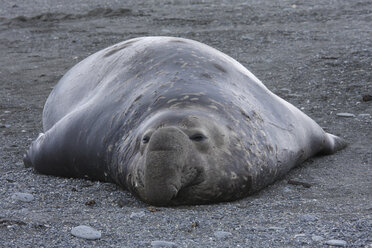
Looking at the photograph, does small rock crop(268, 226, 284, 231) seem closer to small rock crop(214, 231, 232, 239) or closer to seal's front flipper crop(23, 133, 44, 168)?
small rock crop(214, 231, 232, 239)

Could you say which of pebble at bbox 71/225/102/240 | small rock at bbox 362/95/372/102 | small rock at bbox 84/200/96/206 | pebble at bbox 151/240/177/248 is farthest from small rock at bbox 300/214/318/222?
small rock at bbox 362/95/372/102

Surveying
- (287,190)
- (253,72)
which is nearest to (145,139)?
(287,190)

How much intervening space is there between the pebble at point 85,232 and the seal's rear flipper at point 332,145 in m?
2.12

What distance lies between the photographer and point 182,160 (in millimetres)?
3344

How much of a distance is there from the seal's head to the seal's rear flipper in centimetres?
128

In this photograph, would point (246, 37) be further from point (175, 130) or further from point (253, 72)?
point (175, 130)

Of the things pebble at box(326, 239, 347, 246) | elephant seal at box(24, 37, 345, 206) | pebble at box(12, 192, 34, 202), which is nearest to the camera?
pebble at box(326, 239, 347, 246)

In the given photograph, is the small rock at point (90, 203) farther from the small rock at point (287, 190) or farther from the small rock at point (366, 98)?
the small rock at point (366, 98)

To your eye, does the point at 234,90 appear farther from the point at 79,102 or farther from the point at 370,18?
the point at 370,18

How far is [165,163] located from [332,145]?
1.84 metres

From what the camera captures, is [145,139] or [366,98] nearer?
[145,139]

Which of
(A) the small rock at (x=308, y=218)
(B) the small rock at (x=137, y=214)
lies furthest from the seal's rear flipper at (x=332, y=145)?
(B) the small rock at (x=137, y=214)

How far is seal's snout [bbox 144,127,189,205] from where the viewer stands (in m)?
3.29

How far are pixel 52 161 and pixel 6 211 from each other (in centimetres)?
96
